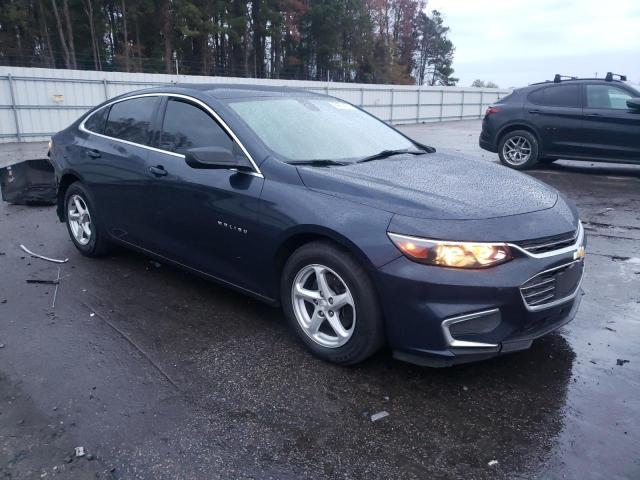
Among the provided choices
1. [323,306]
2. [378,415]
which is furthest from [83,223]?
[378,415]

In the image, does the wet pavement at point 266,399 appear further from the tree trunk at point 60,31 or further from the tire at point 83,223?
the tree trunk at point 60,31

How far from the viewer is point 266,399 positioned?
3070 mm

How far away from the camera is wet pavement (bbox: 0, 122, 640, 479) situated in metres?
2.57

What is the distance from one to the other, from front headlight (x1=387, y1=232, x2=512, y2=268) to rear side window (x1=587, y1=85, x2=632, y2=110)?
26.8 feet

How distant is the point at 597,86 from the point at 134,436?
9894mm

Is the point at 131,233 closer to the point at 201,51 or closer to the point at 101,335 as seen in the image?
the point at 101,335

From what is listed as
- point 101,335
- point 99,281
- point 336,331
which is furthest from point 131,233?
point 336,331

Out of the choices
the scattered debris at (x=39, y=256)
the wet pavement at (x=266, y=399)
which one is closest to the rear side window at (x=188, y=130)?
the wet pavement at (x=266, y=399)

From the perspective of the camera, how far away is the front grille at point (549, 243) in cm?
300

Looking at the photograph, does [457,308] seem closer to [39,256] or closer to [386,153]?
[386,153]

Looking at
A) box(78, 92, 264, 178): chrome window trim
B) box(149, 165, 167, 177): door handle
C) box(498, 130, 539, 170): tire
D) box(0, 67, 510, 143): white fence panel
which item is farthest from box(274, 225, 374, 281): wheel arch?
box(0, 67, 510, 143): white fence panel

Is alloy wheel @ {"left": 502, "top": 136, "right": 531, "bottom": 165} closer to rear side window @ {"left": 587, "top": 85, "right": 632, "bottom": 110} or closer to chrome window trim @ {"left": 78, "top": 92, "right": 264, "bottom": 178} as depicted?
rear side window @ {"left": 587, "top": 85, "right": 632, "bottom": 110}

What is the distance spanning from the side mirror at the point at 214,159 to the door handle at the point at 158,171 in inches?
25.0

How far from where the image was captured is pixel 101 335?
383 cm
